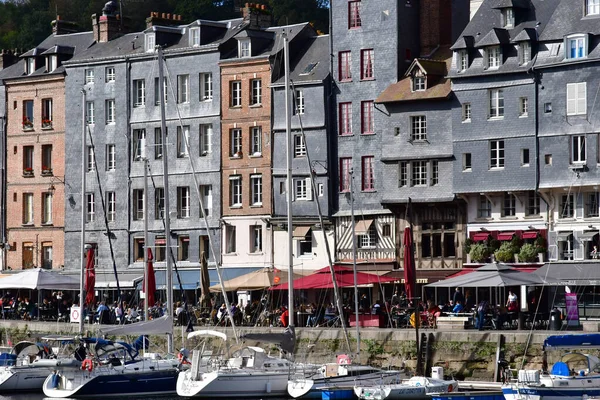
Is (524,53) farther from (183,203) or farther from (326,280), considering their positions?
(183,203)

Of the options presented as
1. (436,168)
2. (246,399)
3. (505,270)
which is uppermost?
(436,168)

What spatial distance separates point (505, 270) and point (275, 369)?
34.6 ft

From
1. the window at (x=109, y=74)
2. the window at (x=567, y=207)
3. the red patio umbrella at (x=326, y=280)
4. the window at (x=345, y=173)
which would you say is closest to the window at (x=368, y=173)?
the window at (x=345, y=173)

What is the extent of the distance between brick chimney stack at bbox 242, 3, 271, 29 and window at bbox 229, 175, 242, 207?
25.0ft

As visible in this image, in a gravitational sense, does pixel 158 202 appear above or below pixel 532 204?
above

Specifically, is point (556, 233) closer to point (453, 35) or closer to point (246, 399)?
point (453, 35)

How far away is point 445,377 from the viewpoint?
5228cm

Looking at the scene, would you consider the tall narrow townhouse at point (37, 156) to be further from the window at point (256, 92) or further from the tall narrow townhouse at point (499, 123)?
the tall narrow townhouse at point (499, 123)

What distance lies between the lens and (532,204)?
66.1 m

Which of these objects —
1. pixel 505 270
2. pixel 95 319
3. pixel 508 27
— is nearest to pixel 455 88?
pixel 508 27

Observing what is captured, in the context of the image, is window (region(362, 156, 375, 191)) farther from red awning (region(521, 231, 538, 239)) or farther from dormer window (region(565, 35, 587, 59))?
dormer window (region(565, 35, 587, 59))

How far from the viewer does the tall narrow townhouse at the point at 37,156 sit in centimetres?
8275

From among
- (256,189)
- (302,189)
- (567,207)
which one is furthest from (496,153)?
(256,189)

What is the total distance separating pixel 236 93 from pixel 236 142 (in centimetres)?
243
